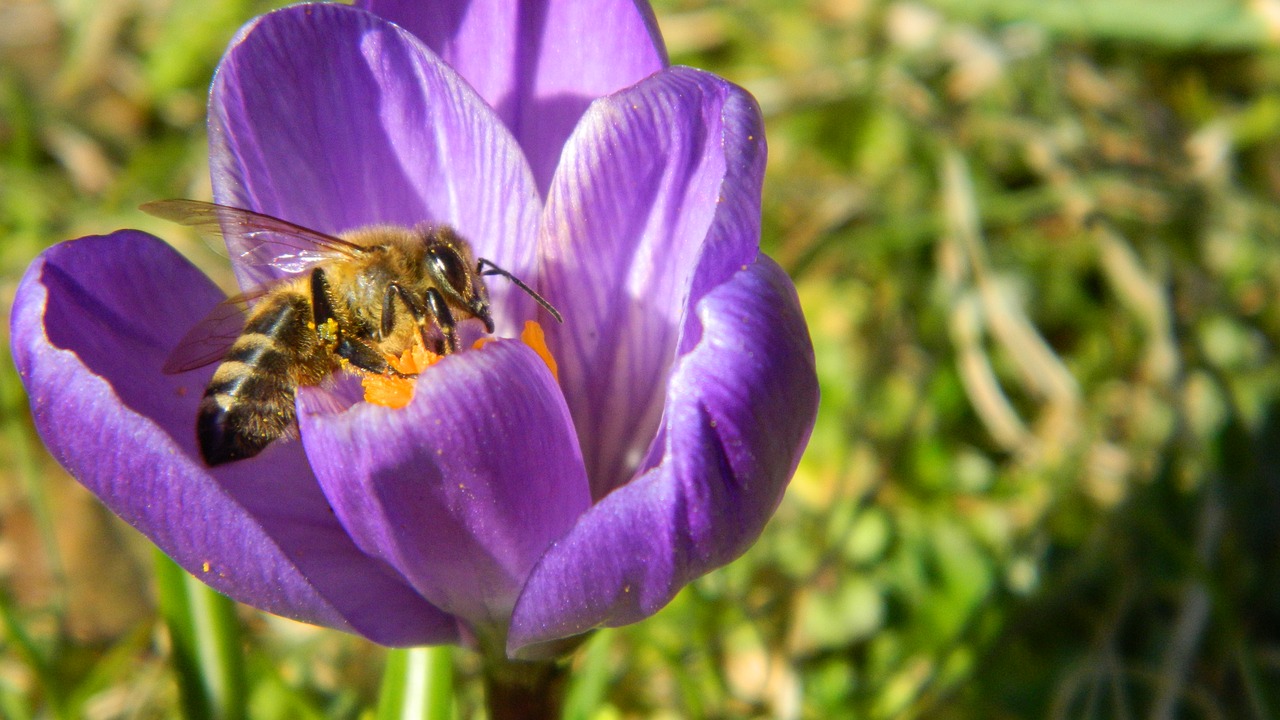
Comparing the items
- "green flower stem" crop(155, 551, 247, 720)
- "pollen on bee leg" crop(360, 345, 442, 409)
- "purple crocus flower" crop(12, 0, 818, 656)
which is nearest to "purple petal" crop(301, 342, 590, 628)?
"purple crocus flower" crop(12, 0, 818, 656)

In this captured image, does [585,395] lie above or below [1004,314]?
above

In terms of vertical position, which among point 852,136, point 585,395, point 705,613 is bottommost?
point 705,613

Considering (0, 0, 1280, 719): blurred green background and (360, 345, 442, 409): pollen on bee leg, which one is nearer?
(360, 345, 442, 409): pollen on bee leg

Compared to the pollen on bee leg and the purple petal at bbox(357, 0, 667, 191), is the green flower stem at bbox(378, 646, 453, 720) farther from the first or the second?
the purple petal at bbox(357, 0, 667, 191)

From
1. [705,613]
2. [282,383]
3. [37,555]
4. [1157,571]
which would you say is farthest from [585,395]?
[37,555]

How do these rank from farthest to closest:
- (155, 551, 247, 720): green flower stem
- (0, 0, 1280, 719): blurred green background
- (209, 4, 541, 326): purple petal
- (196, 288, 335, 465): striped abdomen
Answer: (0, 0, 1280, 719): blurred green background < (155, 551, 247, 720): green flower stem < (209, 4, 541, 326): purple petal < (196, 288, 335, 465): striped abdomen

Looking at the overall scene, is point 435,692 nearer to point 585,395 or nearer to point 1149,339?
point 585,395

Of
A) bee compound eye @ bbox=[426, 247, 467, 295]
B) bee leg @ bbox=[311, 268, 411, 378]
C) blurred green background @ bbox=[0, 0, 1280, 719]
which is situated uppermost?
bee compound eye @ bbox=[426, 247, 467, 295]

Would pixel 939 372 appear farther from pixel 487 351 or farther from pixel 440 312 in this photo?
pixel 487 351
